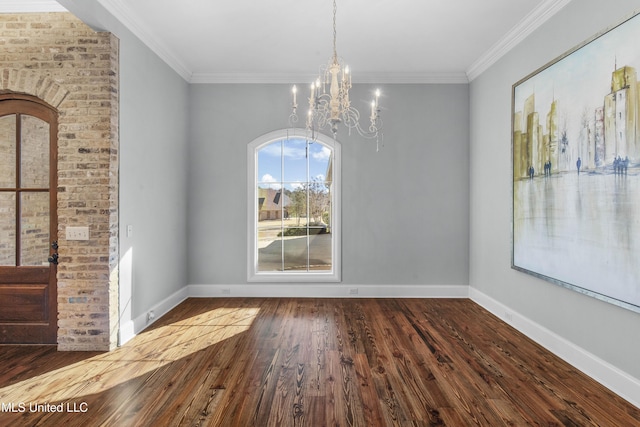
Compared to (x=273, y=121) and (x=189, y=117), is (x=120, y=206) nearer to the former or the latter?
(x=189, y=117)

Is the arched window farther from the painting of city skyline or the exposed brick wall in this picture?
the painting of city skyline

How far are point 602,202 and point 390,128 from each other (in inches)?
114

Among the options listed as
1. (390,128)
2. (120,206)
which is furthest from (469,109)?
(120,206)

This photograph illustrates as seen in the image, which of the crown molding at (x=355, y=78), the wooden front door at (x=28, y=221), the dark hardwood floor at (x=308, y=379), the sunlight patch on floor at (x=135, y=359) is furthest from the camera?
the crown molding at (x=355, y=78)

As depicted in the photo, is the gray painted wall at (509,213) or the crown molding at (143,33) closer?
the gray painted wall at (509,213)

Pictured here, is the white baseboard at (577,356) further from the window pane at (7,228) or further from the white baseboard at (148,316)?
the window pane at (7,228)

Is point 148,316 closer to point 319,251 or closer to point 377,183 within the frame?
point 319,251

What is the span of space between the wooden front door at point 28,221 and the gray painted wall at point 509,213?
4731mm

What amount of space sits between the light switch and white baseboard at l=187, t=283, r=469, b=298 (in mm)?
2105

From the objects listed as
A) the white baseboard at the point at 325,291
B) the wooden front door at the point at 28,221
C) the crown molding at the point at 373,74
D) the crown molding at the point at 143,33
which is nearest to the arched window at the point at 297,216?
the white baseboard at the point at 325,291

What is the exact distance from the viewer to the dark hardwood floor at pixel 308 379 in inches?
88.6

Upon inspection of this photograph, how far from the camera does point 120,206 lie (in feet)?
10.9

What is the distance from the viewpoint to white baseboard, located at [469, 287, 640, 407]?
2.45m

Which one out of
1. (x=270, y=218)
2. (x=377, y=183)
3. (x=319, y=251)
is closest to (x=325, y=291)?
(x=319, y=251)
